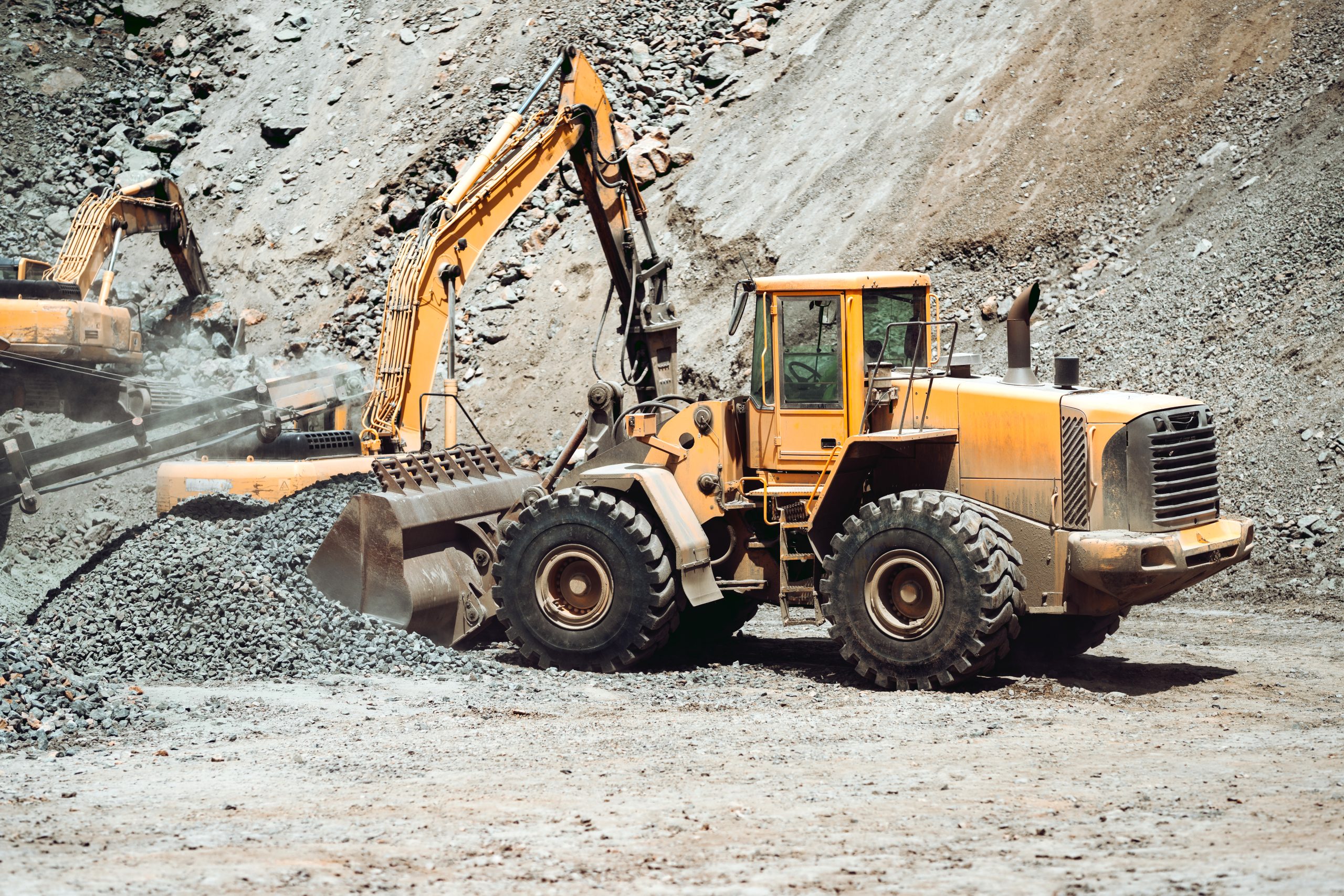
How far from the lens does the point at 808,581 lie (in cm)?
965

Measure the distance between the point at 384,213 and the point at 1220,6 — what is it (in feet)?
46.7

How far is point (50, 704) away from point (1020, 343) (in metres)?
6.44

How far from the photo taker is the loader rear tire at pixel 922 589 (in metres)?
8.57

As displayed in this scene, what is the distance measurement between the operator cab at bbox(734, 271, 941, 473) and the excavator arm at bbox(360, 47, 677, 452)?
101 inches

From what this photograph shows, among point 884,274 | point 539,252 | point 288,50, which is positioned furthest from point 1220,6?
point 288,50

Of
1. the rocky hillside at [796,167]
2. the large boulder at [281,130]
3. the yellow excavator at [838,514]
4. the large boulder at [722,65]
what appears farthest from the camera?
the large boulder at [281,130]

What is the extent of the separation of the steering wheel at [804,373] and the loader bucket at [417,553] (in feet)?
9.06

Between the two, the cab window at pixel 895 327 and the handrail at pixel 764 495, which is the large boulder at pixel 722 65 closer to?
the cab window at pixel 895 327

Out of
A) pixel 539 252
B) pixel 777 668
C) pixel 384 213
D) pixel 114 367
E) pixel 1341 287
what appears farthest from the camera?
pixel 384 213

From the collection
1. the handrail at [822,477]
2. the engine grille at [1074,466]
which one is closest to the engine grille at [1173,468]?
the engine grille at [1074,466]

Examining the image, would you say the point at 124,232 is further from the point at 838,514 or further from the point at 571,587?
the point at 838,514

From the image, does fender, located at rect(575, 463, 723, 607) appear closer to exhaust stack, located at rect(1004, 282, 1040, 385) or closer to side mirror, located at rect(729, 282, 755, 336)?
side mirror, located at rect(729, 282, 755, 336)

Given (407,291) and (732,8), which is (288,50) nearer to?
(732,8)

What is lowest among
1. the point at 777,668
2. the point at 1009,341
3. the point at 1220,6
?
the point at 777,668
